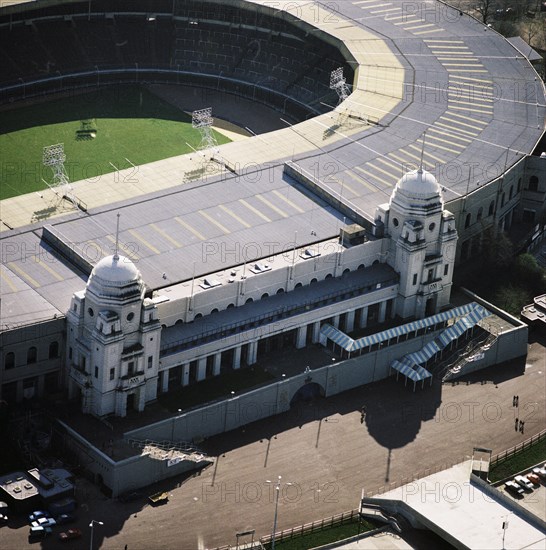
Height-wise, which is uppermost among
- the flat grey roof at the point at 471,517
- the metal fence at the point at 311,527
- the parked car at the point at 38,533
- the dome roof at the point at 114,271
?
the dome roof at the point at 114,271

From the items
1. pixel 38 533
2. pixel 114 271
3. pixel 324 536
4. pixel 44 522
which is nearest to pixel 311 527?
pixel 324 536

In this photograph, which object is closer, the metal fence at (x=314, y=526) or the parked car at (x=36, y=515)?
the parked car at (x=36, y=515)

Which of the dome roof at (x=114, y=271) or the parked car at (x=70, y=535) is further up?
the dome roof at (x=114, y=271)

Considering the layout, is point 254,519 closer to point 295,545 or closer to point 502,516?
point 295,545

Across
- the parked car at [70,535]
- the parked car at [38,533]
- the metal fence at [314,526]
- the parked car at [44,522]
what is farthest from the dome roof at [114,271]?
the metal fence at [314,526]

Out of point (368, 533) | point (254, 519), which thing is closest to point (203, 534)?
point (254, 519)

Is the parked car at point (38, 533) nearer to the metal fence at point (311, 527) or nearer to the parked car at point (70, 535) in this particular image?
the parked car at point (70, 535)

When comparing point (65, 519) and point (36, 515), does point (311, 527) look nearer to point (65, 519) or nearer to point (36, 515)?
point (65, 519)
